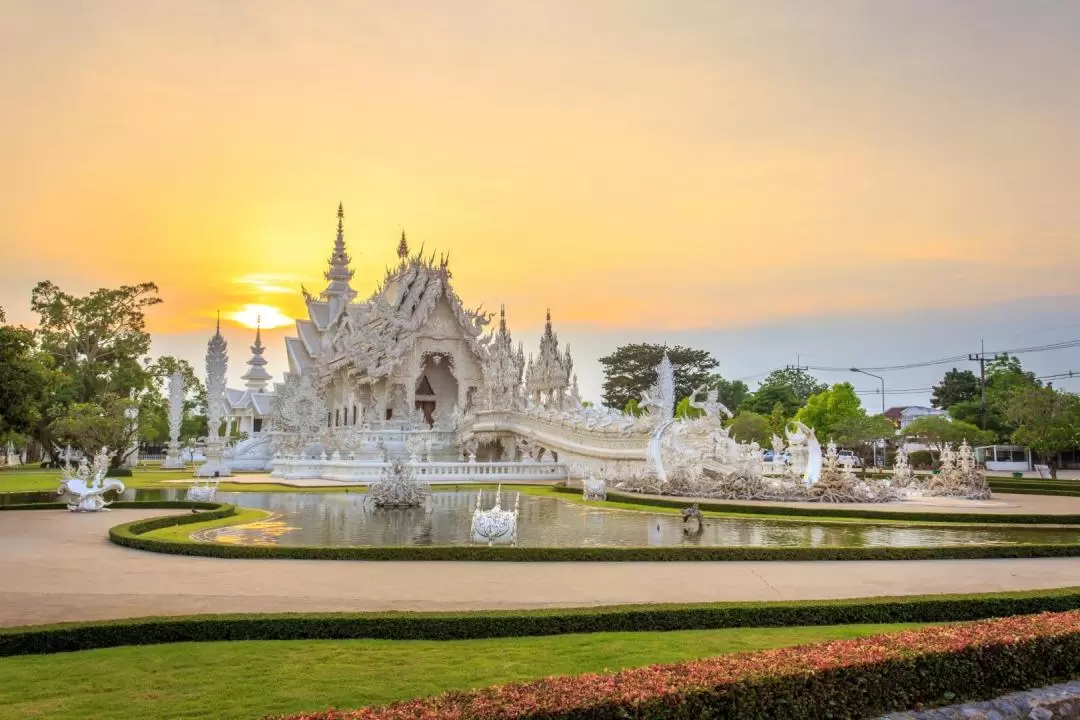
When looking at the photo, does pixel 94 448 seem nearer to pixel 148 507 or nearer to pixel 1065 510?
pixel 148 507

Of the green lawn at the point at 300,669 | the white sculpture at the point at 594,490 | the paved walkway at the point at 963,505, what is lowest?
the green lawn at the point at 300,669

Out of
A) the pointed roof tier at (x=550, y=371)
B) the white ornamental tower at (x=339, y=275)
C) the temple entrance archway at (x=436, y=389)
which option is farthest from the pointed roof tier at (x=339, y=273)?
the pointed roof tier at (x=550, y=371)

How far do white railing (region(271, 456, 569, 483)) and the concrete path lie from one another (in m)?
16.4

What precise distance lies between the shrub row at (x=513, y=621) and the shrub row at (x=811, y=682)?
1047 millimetres

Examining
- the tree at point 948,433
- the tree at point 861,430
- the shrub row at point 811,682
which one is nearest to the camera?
the shrub row at point 811,682

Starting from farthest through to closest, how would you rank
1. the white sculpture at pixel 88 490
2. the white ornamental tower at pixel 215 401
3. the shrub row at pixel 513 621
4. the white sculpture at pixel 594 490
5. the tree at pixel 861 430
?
1. the tree at pixel 861 430
2. the white ornamental tower at pixel 215 401
3. the white sculpture at pixel 594 490
4. the white sculpture at pixel 88 490
5. the shrub row at pixel 513 621

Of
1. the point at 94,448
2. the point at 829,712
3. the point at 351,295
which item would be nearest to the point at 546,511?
the point at 829,712

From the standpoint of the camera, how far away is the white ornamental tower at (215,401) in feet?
119

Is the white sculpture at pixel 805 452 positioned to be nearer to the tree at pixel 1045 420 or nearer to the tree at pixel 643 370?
the tree at pixel 1045 420

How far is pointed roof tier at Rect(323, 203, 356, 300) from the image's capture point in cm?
5331

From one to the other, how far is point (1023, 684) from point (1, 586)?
10.5 metres

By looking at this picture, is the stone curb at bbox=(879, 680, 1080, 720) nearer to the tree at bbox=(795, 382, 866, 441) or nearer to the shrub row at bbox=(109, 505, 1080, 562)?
the shrub row at bbox=(109, 505, 1080, 562)

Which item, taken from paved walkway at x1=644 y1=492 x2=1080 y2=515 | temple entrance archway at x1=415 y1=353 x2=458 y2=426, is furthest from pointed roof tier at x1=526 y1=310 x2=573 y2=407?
paved walkway at x1=644 y1=492 x2=1080 y2=515

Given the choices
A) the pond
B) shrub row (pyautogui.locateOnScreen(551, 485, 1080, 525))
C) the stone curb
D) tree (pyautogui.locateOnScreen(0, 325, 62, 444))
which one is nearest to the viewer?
the stone curb
